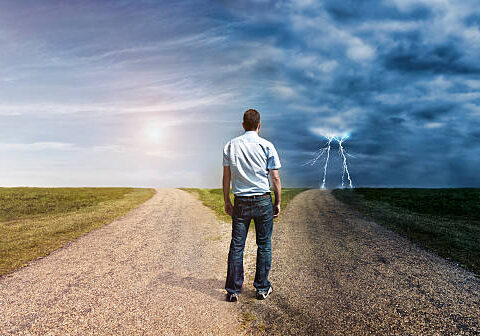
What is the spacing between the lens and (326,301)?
6230 millimetres

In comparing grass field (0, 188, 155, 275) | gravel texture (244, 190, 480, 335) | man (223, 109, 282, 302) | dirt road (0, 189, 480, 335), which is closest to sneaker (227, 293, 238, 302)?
man (223, 109, 282, 302)

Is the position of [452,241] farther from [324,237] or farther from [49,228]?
Result: [49,228]

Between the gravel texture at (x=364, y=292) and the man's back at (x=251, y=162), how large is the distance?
7.71ft

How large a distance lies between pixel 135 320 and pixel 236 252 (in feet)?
7.18

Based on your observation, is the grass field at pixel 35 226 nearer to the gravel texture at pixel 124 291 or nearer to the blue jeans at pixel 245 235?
A: the gravel texture at pixel 124 291

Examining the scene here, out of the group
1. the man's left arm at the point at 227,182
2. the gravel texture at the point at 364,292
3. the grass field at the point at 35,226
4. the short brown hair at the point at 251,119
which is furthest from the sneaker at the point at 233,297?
the grass field at the point at 35,226

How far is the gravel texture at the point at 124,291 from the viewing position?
5277 mm

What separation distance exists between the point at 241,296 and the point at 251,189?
2332 mm

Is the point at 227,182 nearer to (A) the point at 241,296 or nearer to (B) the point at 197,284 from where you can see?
(A) the point at 241,296

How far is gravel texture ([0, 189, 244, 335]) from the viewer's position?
528cm

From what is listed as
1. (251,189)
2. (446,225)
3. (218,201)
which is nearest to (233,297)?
(251,189)

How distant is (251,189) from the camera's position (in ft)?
19.4

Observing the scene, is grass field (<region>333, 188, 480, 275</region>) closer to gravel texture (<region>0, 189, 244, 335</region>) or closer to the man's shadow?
the man's shadow

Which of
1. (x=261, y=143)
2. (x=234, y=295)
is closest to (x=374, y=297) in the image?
(x=234, y=295)
